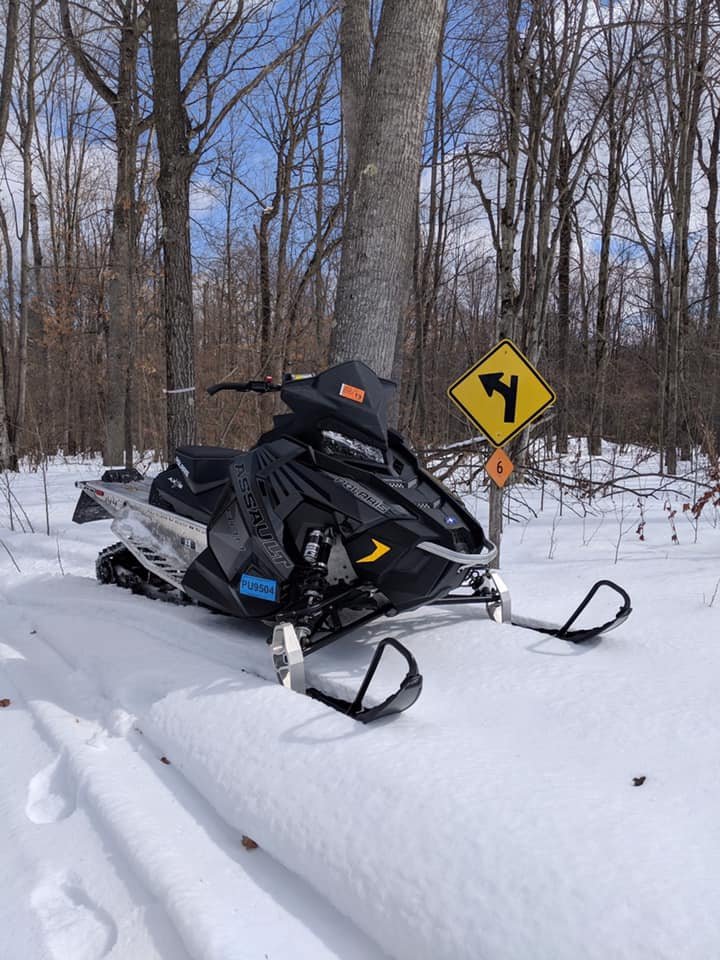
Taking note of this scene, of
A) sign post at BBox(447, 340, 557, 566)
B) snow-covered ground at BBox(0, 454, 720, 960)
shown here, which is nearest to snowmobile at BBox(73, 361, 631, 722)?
snow-covered ground at BBox(0, 454, 720, 960)

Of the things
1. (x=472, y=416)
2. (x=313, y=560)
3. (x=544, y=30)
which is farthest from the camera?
(x=544, y=30)

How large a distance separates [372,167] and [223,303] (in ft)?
53.9

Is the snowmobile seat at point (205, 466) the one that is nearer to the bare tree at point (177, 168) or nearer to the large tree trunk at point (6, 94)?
the bare tree at point (177, 168)

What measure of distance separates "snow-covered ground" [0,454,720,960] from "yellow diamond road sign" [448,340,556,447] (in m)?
1.17

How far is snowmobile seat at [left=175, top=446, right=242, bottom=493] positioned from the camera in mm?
3469

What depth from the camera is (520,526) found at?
6.52 m

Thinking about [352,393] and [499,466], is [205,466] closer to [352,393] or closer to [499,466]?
[352,393]

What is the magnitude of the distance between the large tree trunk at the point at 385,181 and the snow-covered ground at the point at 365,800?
2043 millimetres

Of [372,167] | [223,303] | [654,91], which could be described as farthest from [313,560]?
[223,303]

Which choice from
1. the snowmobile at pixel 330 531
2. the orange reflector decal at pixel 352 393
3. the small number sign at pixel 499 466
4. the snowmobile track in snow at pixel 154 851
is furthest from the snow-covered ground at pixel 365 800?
the orange reflector decal at pixel 352 393

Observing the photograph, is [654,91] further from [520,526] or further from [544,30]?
[520,526]

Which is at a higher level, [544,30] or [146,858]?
[544,30]

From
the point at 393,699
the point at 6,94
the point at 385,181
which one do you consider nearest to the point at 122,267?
the point at 6,94

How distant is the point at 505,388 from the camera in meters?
3.89
